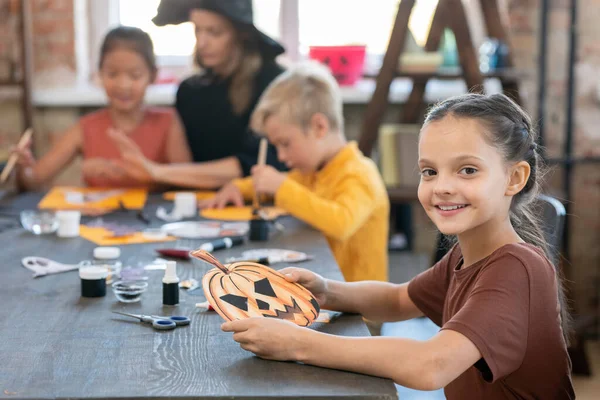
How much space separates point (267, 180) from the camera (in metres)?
2.39

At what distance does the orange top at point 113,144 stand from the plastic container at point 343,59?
0.88 meters

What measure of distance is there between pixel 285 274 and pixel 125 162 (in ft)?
5.09

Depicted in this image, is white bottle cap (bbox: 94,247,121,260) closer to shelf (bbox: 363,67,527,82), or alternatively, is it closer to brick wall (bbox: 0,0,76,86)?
shelf (bbox: 363,67,527,82)

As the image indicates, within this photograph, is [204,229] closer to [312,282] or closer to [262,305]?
[312,282]

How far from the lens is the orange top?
10.3ft

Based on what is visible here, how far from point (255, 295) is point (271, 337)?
0.56 feet

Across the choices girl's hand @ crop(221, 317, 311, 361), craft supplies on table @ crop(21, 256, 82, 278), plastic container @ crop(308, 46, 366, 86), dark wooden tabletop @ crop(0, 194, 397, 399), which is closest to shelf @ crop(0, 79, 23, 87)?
plastic container @ crop(308, 46, 366, 86)

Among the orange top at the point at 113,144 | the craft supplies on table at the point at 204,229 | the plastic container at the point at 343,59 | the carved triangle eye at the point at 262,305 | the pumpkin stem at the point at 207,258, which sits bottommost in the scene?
the craft supplies on table at the point at 204,229

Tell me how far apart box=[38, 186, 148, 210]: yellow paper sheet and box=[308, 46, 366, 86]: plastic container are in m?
1.19

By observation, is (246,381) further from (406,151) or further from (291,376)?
(406,151)

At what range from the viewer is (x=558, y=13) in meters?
3.77

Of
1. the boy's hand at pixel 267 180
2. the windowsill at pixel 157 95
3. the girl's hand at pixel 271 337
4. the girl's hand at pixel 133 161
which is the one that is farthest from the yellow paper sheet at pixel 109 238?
the windowsill at pixel 157 95

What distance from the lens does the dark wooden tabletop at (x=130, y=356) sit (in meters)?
1.12

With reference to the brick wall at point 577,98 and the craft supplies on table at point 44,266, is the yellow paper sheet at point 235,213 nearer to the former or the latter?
the craft supplies on table at point 44,266
